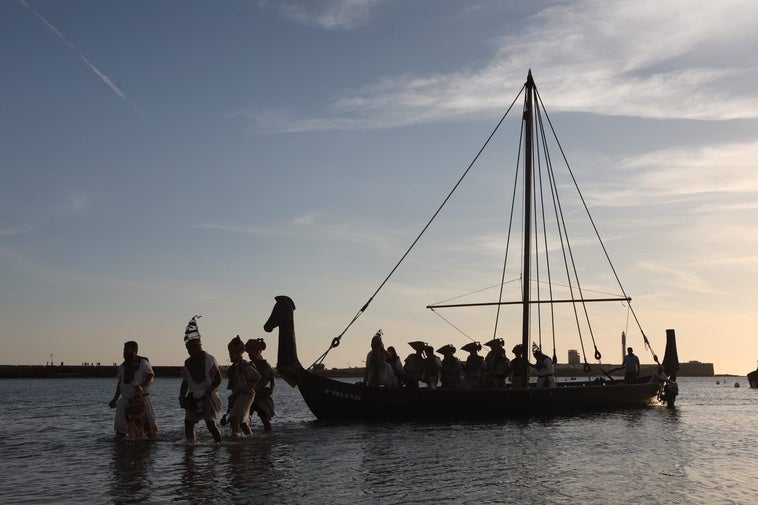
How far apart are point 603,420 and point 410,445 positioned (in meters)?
11.4

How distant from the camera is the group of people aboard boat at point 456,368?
26.3 metres

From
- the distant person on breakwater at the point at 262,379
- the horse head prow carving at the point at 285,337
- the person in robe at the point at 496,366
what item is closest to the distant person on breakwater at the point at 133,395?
the distant person on breakwater at the point at 262,379

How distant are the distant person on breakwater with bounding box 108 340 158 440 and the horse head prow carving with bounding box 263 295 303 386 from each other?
25.3ft

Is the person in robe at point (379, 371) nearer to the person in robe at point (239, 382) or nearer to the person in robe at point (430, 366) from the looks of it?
the person in robe at point (430, 366)

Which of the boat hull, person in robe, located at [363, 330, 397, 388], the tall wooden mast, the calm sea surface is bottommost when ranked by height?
the calm sea surface

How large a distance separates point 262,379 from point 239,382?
1646 mm

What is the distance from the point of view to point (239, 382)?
17.9 m

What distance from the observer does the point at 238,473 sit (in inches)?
534

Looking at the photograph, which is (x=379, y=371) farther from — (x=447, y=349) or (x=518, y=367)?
(x=518, y=367)

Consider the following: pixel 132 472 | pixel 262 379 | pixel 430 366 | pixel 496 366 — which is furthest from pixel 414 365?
pixel 132 472

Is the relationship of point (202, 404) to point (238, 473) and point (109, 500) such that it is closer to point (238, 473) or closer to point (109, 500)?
point (238, 473)

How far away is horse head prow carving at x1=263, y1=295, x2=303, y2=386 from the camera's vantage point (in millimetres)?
25328

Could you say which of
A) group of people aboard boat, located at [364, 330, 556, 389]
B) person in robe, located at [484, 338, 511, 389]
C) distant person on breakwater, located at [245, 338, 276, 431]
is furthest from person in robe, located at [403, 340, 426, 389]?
distant person on breakwater, located at [245, 338, 276, 431]

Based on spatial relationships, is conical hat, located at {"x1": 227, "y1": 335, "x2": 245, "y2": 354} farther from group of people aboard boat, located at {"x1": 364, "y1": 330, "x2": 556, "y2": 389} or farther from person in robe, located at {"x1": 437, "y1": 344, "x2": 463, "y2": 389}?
person in robe, located at {"x1": 437, "y1": 344, "x2": 463, "y2": 389}
